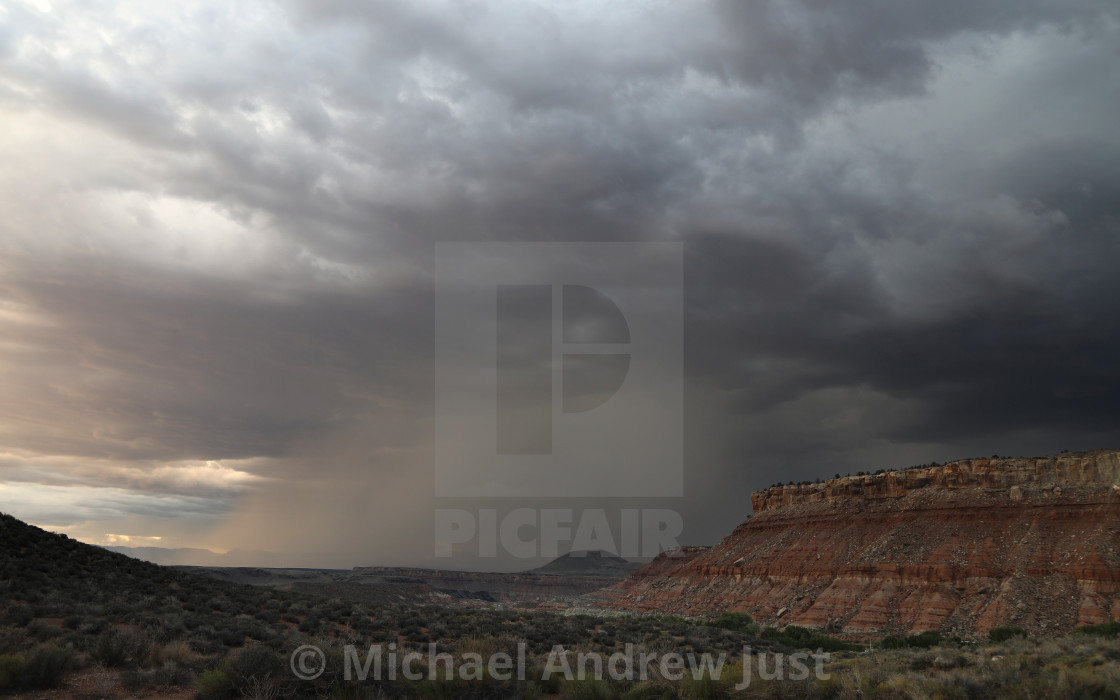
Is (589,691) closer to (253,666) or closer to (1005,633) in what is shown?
(253,666)

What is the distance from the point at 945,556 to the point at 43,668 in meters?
68.9

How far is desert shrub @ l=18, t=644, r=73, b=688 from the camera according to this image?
1189 centimetres

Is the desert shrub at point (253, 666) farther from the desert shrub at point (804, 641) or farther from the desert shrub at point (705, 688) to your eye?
the desert shrub at point (804, 641)

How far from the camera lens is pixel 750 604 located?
7350 cm

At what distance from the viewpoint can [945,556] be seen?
60312mm

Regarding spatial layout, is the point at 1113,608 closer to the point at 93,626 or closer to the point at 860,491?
the point at 860,491

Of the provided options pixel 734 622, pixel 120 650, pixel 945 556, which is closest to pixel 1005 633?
pixel 945 556

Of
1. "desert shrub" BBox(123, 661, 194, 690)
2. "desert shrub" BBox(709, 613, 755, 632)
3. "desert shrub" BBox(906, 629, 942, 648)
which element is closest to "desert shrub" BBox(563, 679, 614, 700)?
"desert shrub" BBox(123, 661, 194, 690)

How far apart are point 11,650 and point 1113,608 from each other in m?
64.4

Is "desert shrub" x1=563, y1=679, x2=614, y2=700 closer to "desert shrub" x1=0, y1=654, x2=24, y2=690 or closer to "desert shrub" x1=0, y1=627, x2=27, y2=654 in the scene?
"desert shrub" x1=0, y1=654, x2=24, y2=690

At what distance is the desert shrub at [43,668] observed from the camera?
11.9 meters

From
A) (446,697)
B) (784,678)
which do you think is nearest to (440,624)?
(446,697)

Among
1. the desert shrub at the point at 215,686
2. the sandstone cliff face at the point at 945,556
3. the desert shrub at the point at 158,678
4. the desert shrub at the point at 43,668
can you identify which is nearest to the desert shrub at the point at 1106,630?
the sandstone cliff face at the point at 945,556

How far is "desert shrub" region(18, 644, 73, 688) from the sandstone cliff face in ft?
193
